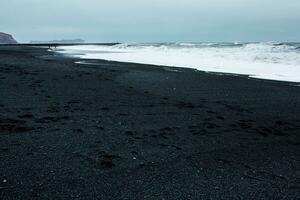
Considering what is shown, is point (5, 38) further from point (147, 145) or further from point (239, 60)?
point (147, 145)

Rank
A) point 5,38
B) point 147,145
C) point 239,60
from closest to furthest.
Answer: point 147,145 → point 239,60 → point 5,38

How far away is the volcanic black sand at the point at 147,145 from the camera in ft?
14.6

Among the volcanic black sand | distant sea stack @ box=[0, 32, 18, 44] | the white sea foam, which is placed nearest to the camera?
the volcanic black sand

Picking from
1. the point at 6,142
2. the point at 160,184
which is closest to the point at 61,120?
the point at 6,142

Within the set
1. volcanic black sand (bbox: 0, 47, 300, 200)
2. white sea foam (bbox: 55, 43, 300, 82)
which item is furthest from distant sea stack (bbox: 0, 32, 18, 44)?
volcanic black sand (bbox: 0, 47, 300, 200)

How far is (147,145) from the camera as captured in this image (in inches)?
240

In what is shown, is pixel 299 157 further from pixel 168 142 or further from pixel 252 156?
pixel 168 142

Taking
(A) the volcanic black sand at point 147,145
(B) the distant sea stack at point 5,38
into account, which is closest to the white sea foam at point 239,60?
(A) the volcanic black sand at point 147,145

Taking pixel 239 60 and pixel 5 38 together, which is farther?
pixel 5 38

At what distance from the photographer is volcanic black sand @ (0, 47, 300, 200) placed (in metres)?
4.44

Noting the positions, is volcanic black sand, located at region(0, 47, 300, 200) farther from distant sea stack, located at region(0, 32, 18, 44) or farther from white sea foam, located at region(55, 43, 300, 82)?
distant sea stack, located at region(0, 32, 18, 44)

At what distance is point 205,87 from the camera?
13266 millimetres

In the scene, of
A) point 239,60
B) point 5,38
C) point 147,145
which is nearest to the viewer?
point 147,145

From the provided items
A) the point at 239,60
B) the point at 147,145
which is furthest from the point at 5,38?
the point at 147,145
